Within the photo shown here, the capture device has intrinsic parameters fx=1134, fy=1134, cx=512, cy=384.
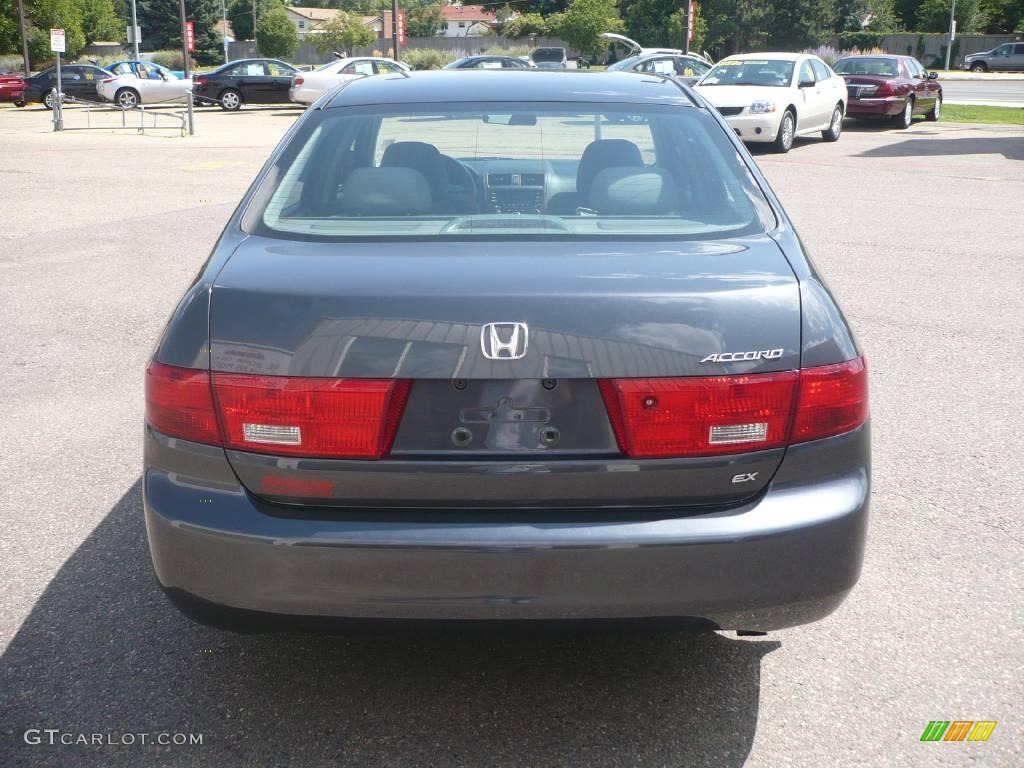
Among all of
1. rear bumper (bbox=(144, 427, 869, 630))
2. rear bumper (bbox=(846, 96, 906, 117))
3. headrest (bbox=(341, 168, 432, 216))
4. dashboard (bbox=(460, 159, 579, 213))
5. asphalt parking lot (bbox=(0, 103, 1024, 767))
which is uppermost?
headrest (bbox=(341, 168, 432, 216))

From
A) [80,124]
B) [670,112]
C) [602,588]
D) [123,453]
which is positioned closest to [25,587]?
[123,453]

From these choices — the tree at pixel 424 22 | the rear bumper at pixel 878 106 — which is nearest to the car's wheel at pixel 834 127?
the rear bumper at pixel 878 106

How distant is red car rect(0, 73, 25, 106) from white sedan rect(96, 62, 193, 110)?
314 cm

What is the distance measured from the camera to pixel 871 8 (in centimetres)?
9306

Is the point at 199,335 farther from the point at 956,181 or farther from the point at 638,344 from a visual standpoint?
the point at 956,181

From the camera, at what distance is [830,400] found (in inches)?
103

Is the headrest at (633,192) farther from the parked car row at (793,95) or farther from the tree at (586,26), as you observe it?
the tree at (586,26)

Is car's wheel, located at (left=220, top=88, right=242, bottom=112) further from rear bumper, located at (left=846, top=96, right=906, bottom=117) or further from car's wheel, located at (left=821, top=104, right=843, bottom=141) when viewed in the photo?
car's wheel, located at (left=821, top=104, right=843, bottom=141)

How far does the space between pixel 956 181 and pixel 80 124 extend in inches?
803

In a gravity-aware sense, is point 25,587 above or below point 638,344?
below

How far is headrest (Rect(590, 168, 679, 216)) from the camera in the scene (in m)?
3.31

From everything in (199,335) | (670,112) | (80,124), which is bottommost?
(80,124)

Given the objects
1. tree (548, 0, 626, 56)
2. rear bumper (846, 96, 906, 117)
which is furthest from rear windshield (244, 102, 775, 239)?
tree (548, 0, 626, 56)

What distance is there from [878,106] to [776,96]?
19.3ft
